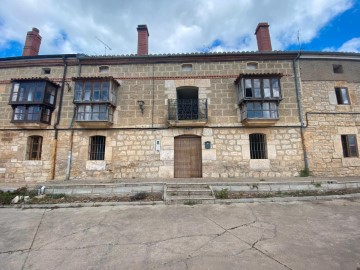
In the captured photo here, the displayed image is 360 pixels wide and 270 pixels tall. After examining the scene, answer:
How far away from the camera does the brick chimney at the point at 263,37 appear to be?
32.9 ft

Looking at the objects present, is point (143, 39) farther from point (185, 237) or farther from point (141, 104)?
point (185, 237)

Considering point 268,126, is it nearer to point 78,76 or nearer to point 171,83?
point 171,83

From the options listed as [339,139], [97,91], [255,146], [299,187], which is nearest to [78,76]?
[97,91]

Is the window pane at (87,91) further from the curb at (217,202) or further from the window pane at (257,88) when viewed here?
the window pane at (257,88)

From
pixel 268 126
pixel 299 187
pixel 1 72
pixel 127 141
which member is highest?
pixel 1 72

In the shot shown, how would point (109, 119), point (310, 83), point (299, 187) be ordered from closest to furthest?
point (299, 187) → point (109, 119) → point (310, 83)

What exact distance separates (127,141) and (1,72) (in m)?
8.28

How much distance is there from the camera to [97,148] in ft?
29.7

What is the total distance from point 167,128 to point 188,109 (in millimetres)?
1561

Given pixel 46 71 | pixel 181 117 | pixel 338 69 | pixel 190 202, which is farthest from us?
pixel 46 71

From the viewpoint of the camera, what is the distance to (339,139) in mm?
8836

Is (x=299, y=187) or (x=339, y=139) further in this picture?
(x=339, y=139)

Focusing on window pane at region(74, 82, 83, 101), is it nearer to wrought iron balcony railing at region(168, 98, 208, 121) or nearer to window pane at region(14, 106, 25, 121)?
window pane at region(14, 106, 25, 121)

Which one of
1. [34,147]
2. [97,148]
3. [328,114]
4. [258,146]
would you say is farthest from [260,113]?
[34,147]
